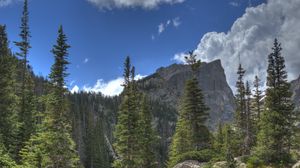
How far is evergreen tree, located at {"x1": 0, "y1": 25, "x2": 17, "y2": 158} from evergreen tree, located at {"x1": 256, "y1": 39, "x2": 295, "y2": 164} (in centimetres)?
2267

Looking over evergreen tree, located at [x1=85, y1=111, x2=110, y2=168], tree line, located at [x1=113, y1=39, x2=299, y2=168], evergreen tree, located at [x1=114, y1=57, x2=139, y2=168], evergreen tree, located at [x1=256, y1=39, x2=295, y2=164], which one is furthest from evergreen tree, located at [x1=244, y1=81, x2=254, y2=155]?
evergreen tree, located at [x1=85, y1=111, x2=110, y2=168]

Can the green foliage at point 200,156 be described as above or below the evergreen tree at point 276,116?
below

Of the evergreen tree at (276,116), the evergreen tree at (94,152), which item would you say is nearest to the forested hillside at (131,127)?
the evergreen tree at (276,116)

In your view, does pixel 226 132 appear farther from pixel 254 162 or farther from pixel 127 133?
pixel 127 133

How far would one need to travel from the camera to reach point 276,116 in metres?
29.1

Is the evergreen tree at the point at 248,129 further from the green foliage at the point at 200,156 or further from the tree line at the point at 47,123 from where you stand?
the tree line at the point at 47,123

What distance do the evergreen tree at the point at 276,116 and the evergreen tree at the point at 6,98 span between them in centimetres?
2267

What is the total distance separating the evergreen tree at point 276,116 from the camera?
94.4ft

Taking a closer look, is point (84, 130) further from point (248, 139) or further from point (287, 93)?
point (287, 93)

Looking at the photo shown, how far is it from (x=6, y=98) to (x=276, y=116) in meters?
24.2

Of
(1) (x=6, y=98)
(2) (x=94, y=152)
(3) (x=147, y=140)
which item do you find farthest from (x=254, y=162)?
(2) (x=94, y=152)

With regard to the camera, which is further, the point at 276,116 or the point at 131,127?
the point at 131,127

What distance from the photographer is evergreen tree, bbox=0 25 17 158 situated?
3041 cm

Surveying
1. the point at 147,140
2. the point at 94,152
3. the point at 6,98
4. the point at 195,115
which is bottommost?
the point at 94,152
